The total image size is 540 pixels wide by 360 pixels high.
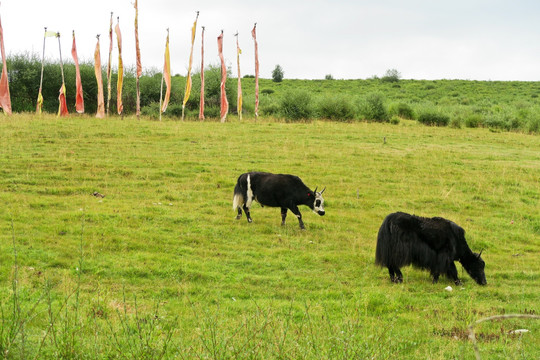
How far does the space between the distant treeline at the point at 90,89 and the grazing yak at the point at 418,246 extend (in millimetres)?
36771

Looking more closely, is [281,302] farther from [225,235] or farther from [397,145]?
[397,145]

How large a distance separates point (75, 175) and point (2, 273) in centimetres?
1057

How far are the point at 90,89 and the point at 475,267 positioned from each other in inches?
1790

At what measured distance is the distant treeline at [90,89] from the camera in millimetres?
47312

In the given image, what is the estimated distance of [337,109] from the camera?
152 feet

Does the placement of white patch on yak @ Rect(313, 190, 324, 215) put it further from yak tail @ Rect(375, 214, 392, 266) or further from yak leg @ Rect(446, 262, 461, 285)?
yak leg @ Rect(446, 262, 461, 285)

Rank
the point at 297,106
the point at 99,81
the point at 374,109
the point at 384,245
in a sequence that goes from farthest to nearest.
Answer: the point at 374,109
the point at 297,106
the point at 99,81
the point at 384,245

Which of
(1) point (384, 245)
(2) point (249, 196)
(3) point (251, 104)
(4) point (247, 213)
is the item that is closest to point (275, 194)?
(2) point (249, 196)

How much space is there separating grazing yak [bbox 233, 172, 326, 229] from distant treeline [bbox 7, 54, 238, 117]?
30.9 meters

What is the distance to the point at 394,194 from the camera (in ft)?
66.0

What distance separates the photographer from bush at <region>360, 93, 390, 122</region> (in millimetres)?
46312

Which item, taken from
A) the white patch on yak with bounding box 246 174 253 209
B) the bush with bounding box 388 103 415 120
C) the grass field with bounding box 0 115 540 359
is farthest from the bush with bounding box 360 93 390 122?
the white patch on yak with bounding box 246 174 253 209

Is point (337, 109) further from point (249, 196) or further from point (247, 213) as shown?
point (247, 213)

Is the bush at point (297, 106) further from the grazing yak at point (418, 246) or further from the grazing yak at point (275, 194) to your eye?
the grazing yak at point (418, 246)
